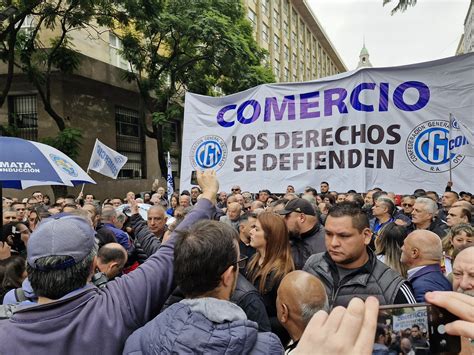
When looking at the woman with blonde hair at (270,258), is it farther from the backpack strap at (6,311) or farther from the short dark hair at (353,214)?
the backpack strap at (6,311)

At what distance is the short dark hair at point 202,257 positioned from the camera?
147 cm

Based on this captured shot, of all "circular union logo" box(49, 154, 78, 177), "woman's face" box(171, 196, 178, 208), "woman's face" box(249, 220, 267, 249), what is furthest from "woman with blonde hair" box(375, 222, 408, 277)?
"woman's face" box(171, 196, 178, 208)

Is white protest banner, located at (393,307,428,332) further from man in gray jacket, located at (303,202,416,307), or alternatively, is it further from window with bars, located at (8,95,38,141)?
window with bars, located at (8,95,38,141)

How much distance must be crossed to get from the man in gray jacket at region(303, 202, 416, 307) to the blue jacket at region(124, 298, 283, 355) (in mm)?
1247

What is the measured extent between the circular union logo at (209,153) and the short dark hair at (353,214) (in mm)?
→ 3882

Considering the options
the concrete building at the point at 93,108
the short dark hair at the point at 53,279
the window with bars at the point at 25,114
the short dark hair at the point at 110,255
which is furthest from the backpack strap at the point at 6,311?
the window with bars at the point at 25,114

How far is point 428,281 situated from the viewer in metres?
2.71

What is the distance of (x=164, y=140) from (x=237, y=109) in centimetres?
1224

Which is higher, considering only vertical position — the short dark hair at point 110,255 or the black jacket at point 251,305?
the short dark hair at point 110,255

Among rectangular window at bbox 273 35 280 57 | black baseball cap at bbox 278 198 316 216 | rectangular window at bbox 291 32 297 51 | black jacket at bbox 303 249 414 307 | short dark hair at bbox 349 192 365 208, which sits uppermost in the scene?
rectangular window at bbox 291 32 297 51

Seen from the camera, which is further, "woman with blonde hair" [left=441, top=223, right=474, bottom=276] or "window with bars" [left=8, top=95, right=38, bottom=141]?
"window with bars" [left=8, top=95, right=38, bottom=141]

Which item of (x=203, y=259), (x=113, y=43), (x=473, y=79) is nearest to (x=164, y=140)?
(x=113, y=43)

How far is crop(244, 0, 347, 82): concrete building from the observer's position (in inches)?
1396

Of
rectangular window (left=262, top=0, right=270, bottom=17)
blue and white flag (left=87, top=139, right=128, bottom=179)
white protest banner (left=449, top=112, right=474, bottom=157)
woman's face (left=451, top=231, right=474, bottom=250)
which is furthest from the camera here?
rectangular window (left=262, top=0, right=270, bottom=17)
